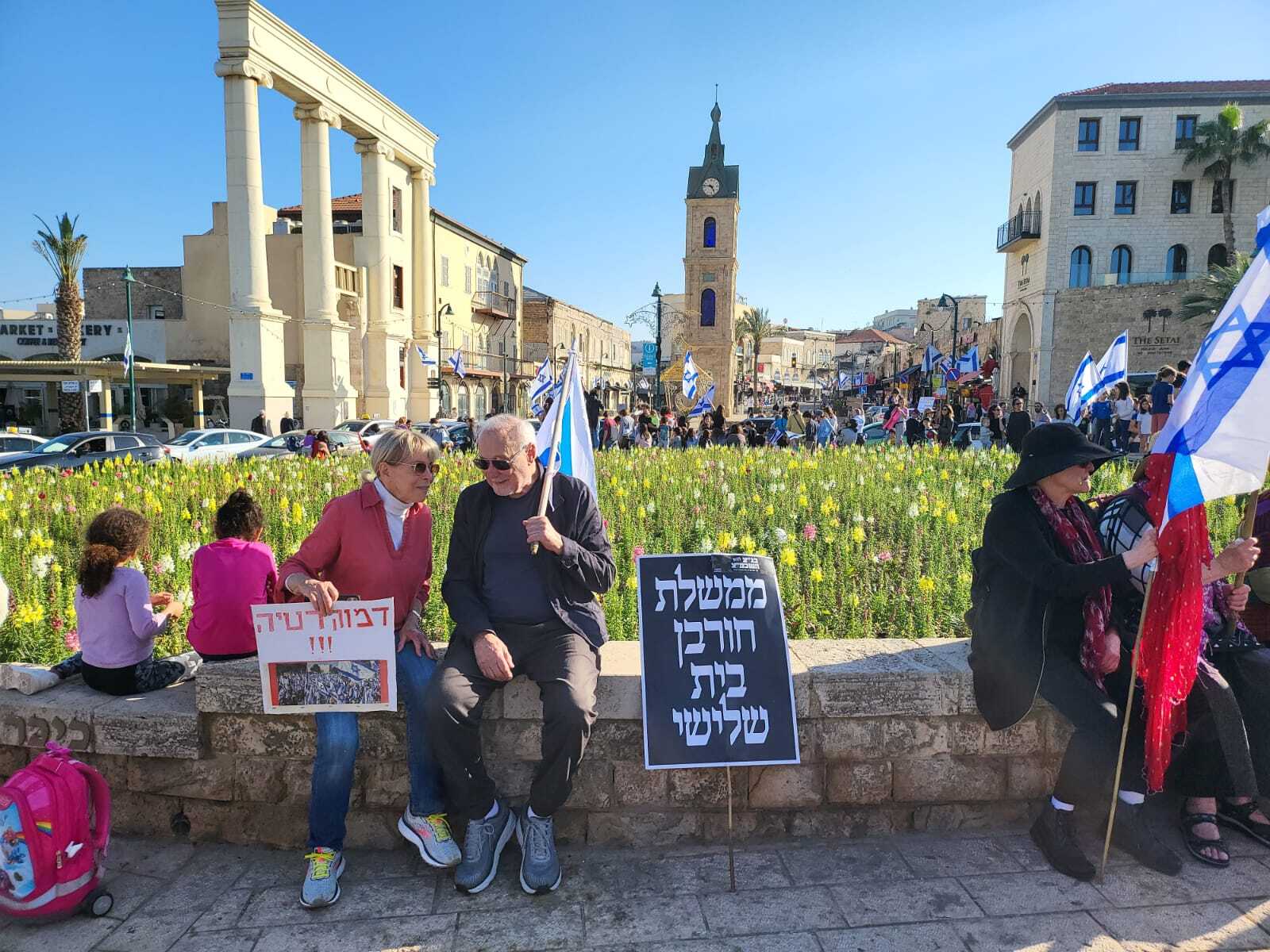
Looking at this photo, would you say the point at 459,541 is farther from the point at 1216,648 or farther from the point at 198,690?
the point at 1216,648

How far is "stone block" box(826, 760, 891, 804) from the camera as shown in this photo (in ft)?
11.7

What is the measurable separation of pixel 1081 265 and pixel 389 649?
48198 millimetres

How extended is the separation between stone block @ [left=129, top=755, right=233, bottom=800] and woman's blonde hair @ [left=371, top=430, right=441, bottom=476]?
4.63ft

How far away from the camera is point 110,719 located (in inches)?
134

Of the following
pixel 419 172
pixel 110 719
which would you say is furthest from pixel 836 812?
pixel 419 172

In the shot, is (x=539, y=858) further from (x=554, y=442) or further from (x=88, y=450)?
(x=88, y=450)

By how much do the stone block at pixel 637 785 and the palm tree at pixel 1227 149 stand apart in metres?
48.2

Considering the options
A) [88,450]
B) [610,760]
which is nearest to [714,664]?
[610,760]

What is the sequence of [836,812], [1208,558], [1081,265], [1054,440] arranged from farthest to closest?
1. [1081,265]
2. [836,812]
3. [1054,440]
4. [1208,558]

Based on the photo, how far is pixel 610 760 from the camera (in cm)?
349

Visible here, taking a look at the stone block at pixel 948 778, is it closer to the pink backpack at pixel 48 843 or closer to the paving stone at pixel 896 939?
the paving stone at pixel 896 939

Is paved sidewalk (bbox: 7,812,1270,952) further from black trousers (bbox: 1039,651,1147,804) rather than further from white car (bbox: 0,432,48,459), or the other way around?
white car (bbox: 0,432,48,459)

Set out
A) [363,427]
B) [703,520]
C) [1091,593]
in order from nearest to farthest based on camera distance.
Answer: [1091,593], [703,520], [363,427]

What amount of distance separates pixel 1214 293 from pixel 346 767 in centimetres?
4072
